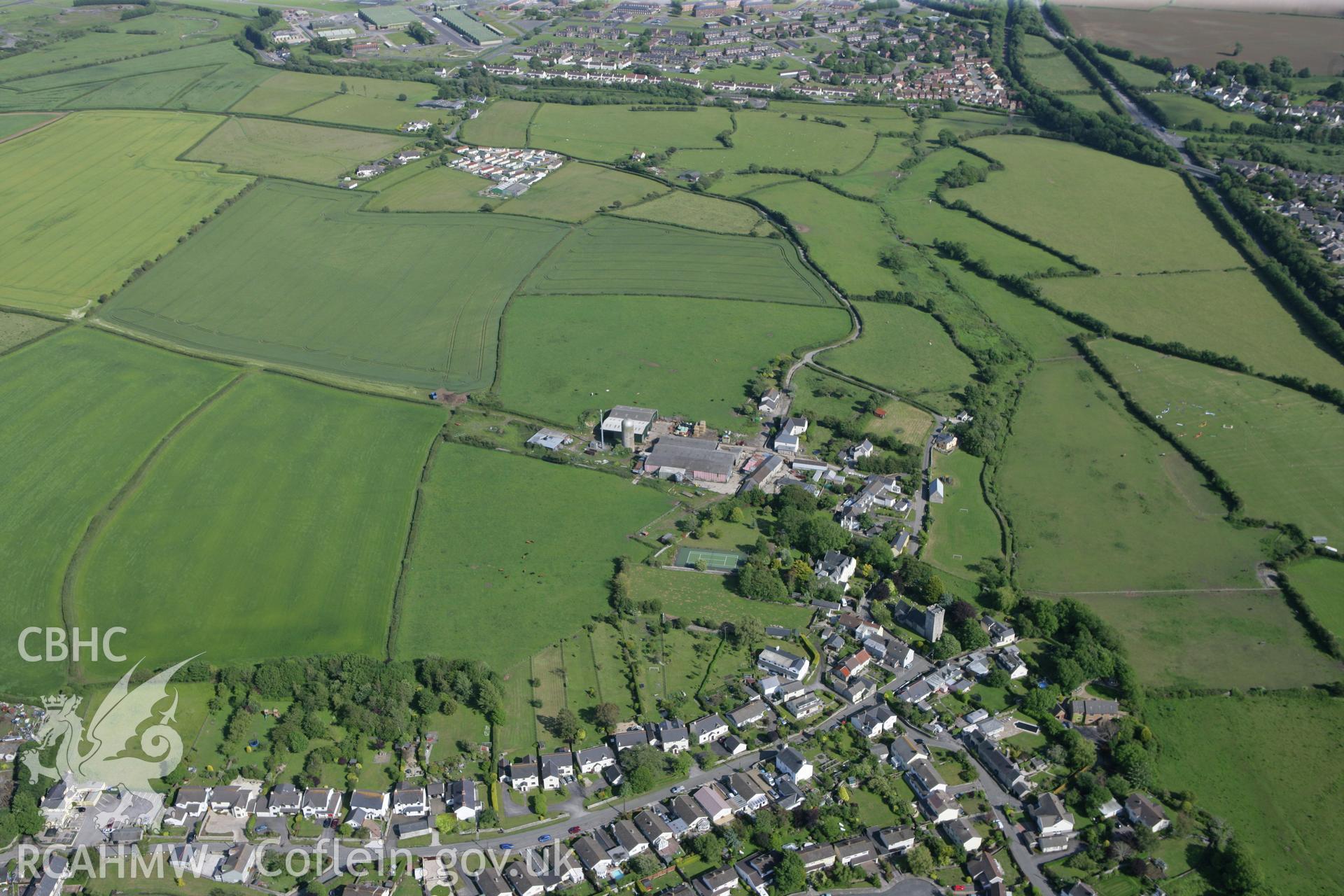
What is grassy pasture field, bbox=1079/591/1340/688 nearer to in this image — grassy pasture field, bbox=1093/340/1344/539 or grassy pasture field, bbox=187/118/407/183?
grassy pasture field, bbox=1093/340/1344/539

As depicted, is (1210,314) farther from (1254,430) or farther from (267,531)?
(267,531)

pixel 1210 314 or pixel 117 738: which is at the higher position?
pixel 1210 314

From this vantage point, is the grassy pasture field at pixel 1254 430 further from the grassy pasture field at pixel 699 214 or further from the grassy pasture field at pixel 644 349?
the grassy pasture field at pixel 699 214

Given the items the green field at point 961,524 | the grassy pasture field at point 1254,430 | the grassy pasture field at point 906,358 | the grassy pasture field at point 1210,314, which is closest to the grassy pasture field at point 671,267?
the grassy pasture field at point 906,358

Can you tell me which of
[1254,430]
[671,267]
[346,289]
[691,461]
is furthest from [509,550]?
[1254,430]

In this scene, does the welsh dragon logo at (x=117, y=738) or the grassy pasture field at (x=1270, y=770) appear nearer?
the grassy pasture field at (x=1270, y=770)

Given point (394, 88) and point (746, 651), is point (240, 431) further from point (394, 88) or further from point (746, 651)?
point (394, 88)

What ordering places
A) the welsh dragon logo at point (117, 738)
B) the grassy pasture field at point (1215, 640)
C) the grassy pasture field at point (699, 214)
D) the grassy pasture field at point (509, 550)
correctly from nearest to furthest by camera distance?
the welsh dragon logo at point (117, 738), the grassy pasture field at point (1215, 640), the grassy pasture field at point (509, 550), the grassy pasture field at point (699, 214)
